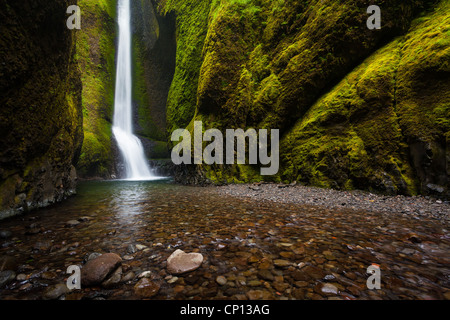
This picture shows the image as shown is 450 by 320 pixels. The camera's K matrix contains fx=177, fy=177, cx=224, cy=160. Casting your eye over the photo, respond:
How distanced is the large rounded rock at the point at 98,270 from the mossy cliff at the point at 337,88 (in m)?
7.13

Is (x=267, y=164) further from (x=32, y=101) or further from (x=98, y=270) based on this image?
(x=32, y=101)

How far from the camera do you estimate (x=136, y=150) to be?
23594 mm

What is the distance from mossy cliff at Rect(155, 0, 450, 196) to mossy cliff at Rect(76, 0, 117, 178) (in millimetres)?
13219

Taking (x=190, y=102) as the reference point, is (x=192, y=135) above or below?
below

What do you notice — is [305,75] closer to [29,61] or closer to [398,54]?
[398,54]

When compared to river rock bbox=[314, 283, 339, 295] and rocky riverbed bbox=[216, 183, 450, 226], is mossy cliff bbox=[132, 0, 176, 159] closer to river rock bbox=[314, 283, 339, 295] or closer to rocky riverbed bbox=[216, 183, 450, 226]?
rocky riverbed bbox=[216, 183, 450, 226]

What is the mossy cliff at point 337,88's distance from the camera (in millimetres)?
5055

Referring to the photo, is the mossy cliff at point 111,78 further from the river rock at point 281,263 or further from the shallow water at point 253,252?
the river rock at point 281,263

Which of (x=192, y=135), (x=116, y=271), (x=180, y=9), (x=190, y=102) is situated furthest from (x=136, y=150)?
(x=116, y=271)

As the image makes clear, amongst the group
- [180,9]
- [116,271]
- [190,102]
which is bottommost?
[116,271]

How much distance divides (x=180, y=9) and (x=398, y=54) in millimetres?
21414

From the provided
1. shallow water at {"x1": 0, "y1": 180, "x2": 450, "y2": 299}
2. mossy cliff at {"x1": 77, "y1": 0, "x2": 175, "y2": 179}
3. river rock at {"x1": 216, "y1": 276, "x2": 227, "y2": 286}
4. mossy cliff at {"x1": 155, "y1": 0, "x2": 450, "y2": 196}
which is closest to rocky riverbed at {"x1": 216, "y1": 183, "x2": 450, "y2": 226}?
mossy cliff at {"x1": 155, "y1": 0, "x2": 450, "y2": 196}

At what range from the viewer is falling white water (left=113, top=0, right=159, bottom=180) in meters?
21.9

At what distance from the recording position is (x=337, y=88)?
756 cm
